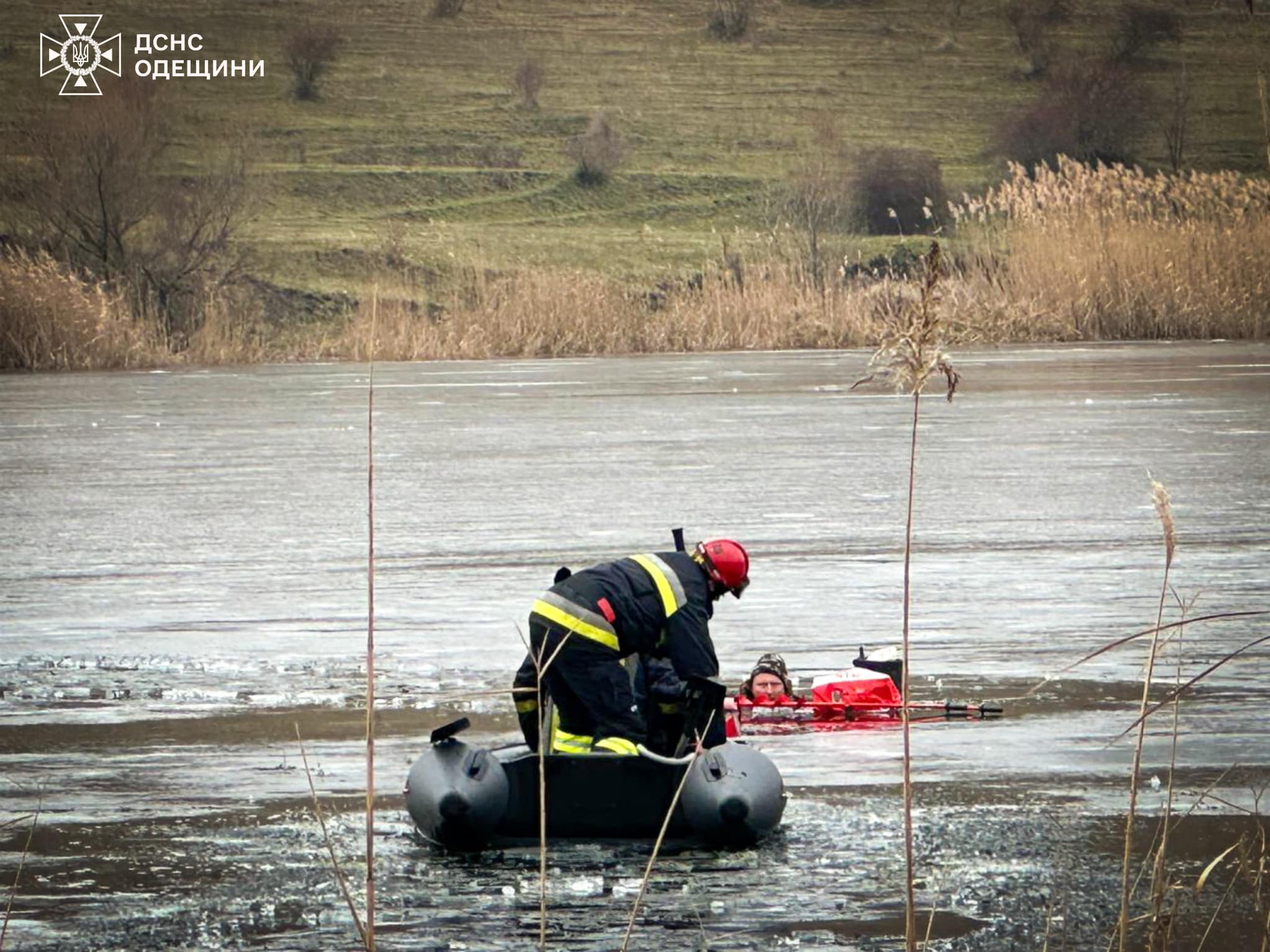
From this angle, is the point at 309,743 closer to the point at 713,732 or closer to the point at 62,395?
the point at 713,732

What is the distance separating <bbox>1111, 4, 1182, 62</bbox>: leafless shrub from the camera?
9238cm

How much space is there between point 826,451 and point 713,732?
13467 millimetres

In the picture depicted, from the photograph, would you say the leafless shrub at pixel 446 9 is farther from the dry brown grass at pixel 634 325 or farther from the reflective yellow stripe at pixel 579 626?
the reflective yellow stripe at pixel 579 626

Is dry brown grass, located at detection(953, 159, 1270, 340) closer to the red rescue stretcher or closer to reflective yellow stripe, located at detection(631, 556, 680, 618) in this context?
the red rescue stretcher

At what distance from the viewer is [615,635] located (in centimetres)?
810

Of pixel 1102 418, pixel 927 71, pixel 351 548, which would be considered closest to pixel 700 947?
pixel 351 548

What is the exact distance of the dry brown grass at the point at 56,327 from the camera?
36.2m

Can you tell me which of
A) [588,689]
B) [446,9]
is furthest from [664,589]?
[446,9]

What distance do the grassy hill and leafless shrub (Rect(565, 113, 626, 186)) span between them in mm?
476

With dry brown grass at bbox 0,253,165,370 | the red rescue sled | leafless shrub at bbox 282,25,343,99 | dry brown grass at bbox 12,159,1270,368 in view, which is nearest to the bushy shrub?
leafless shrub at bbox 282,25,343,99

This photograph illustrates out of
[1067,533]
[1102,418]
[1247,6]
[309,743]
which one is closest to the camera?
[1247,6]

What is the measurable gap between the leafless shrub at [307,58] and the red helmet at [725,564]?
78695 mm

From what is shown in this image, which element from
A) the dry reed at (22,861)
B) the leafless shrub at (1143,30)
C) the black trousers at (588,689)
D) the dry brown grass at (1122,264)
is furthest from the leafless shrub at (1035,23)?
the dry reed at (22,861)

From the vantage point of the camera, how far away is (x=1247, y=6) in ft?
12.2
